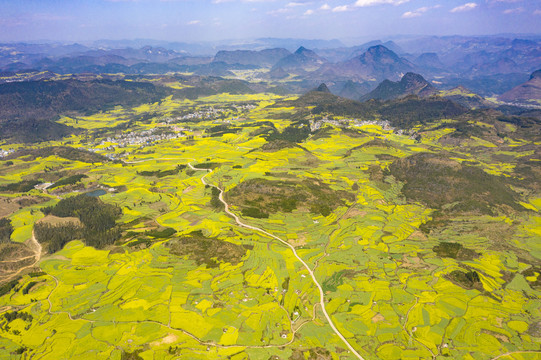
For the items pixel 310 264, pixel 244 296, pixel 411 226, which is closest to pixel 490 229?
pixel 411 226

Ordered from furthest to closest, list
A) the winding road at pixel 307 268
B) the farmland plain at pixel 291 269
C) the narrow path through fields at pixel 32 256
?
the narrow path through fields at pixel 32 256, the farmland plain at pixel 291 269, the winding road at pixel 307 268

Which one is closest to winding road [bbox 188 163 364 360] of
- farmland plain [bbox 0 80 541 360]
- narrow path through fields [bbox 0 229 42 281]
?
farmland plain [bbox 0 80 541 360]

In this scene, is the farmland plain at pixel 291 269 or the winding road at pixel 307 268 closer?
the winding road at pixel 307 268

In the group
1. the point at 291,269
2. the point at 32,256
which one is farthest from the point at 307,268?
the point at 32,256

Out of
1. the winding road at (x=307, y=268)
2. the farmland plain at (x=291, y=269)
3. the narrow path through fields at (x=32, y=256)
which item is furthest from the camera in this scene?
the narrow path through fields at (x=32, y=256)

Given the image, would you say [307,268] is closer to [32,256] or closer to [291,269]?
[291,269]

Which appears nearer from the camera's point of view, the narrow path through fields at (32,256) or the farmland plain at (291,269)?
the farmland plain at (291,269)

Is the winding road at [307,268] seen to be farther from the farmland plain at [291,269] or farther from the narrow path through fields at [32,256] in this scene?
the narrow path through fields at [32,256]

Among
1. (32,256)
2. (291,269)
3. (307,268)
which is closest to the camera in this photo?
(291,269)

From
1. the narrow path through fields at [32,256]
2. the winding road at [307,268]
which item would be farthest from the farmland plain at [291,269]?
the narrow path through fields at [32,256]

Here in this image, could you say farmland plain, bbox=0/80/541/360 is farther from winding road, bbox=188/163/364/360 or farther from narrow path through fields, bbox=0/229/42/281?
narrow path through fields, bbox=0/229/42/281

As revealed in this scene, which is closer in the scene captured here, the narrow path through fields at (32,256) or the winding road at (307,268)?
the winding road at (307,268)
